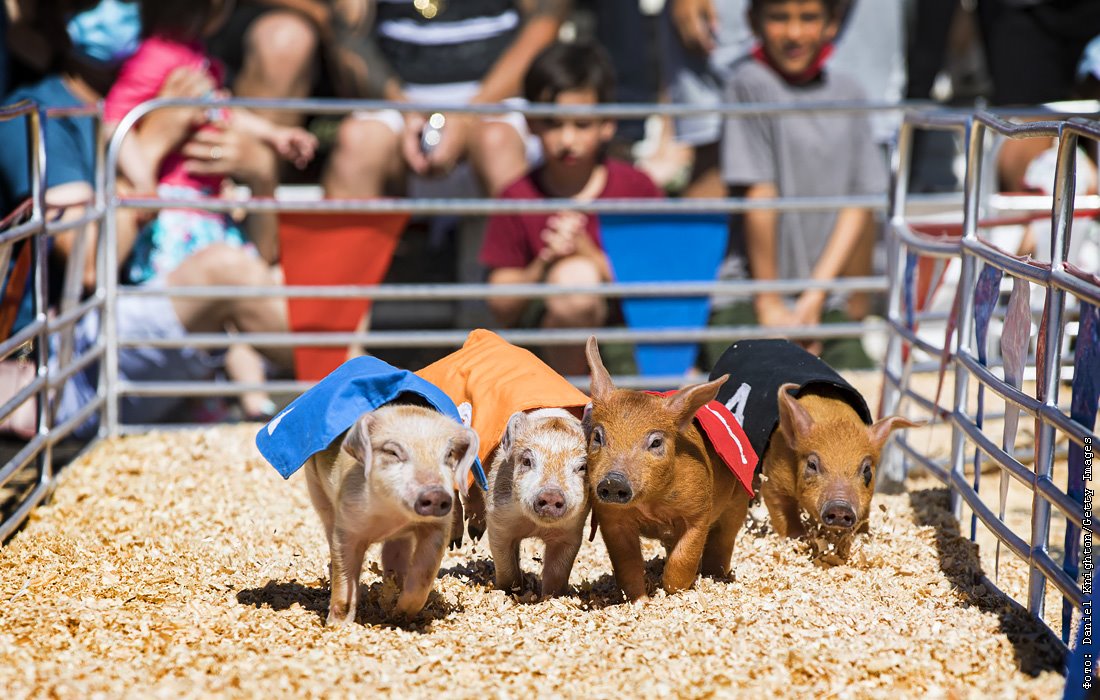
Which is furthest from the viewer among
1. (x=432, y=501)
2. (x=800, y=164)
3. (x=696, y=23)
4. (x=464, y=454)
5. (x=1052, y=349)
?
(x=800, y=164)

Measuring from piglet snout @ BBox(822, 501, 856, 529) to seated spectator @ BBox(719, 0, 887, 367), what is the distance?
3603mm

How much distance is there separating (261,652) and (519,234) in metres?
4.30

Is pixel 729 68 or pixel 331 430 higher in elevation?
pixel 729 68

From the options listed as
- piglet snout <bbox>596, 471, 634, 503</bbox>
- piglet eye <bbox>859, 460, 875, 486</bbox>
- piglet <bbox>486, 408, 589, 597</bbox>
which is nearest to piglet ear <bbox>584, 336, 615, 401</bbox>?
piglet <bbox>486, 408, 589, 597</bbox>

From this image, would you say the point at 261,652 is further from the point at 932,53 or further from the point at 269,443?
the point at 932,53

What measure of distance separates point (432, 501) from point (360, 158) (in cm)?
419

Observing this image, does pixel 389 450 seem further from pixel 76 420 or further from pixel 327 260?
pixel 327 260

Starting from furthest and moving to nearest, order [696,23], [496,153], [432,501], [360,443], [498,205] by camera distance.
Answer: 1. [696,23]
2. [496,153]
3. [498,205]
4. [360,443]
5. [432,501]

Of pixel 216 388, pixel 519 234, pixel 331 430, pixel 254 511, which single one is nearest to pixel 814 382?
pixel 331 430

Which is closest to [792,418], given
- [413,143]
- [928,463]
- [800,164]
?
[928,463]

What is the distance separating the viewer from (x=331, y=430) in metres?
3.76

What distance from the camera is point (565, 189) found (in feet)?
24.7

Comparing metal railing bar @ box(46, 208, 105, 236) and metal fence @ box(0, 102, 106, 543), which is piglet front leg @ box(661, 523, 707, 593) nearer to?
metal fence @ box(0, 102, 106, 543)

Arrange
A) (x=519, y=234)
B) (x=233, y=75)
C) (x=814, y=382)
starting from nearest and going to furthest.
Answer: (x=814, y=382) < (x=519, y=234) < (x=233, y=75)
